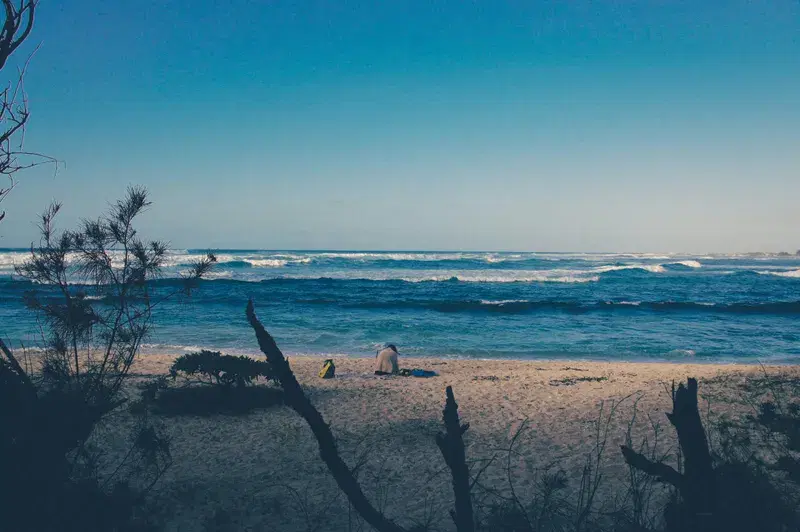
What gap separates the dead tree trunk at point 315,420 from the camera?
187 centimetres

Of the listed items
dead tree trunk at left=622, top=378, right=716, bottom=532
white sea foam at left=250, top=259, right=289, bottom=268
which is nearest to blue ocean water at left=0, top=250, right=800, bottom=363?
dead tree trunk at left=622, top=378, right=716, bottom=532

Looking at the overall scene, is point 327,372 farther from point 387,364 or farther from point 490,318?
point 490,318

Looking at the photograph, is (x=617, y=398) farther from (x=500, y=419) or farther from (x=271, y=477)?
(x=271, y=477)

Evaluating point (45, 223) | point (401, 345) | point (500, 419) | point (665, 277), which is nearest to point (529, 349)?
point (401, 345)

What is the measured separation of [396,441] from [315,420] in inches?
260

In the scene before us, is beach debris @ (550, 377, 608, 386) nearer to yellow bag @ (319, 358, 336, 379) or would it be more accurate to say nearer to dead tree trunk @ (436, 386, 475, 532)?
yellow bag @ (319, 358, 336, 379)

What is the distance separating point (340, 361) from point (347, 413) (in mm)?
5459

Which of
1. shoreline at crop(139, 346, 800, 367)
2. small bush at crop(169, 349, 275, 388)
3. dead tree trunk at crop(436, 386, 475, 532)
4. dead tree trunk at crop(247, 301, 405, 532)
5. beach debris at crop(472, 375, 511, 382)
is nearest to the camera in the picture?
dead tree trunk at crop(247, 301, 405, 532)

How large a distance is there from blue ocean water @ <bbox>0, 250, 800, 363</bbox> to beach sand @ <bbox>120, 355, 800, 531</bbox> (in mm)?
3514

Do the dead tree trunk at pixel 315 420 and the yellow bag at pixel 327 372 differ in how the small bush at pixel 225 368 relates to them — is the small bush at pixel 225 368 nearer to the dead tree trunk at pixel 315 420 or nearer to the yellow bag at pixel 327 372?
the yellow bag at pixel 327 372

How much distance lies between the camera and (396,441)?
8133mm

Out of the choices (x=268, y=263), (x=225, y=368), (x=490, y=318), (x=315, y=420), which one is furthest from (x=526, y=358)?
(x=268, y=263)

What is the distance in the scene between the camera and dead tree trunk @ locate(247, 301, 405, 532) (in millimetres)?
1869

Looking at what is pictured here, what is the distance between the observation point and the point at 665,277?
165 ft
